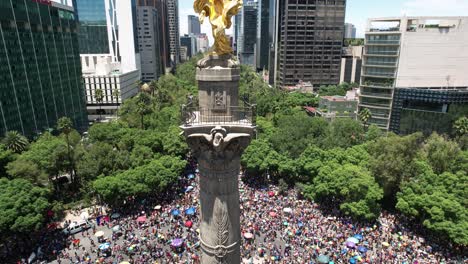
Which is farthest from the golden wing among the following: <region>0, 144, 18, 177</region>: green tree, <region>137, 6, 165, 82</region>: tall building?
<region>137, 6, 165, 82</region>: tall building

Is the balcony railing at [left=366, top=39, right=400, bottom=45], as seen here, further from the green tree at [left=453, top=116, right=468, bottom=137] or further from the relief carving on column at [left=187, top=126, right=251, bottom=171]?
the relief carving on column at [left=187, top=126, right=251, bottom=171]

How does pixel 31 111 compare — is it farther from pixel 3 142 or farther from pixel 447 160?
pixel 447 160

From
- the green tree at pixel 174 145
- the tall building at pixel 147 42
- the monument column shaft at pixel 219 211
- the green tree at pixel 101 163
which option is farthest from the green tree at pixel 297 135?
the tall building at pixel 147 42

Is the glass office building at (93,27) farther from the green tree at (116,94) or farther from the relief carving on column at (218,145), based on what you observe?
the relief carving on column at (218,145)

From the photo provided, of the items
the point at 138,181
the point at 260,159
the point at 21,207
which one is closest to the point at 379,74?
the point at 260,159

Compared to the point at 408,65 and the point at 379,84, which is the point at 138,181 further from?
the point at 408,65

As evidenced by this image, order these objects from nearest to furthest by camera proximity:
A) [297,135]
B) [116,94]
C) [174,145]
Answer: [174,145], [297,135], [116,94]

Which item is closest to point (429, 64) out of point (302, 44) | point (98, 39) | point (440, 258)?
point (440, 258)

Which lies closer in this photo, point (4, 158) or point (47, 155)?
point (4, 158)
